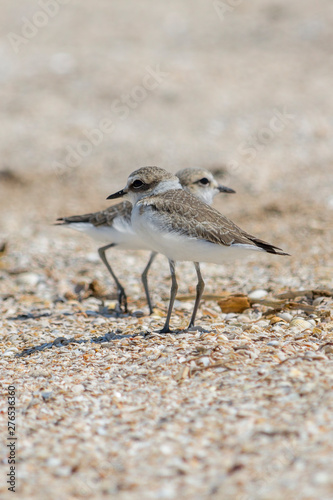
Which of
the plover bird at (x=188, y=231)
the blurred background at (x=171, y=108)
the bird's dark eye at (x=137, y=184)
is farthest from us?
the blurred background at (x=171, y=108)

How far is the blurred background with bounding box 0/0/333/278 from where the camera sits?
9562 mm

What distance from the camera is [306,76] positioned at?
13.2 metres

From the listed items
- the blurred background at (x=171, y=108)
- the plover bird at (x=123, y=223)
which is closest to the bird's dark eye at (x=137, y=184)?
the plover bird at (x=123, y=223)

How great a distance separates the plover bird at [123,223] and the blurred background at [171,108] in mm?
1907

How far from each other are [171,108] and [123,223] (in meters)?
7.07

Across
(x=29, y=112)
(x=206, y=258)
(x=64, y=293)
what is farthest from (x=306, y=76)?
(x=206, y=258)

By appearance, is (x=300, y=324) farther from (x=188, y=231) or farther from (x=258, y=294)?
(x=258, y=294)

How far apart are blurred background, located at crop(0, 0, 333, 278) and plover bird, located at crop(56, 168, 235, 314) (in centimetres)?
191

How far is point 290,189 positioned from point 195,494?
762 centimetres

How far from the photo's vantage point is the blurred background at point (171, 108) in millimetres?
9562

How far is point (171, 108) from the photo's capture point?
12234 millimetres

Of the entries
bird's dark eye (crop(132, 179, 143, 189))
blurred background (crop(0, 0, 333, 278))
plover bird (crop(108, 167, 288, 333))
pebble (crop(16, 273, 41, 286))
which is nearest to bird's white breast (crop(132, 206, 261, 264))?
plover bird (crop(108, 167, 288, 333))

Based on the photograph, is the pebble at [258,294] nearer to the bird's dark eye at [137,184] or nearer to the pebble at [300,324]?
the pebble at [300,324]

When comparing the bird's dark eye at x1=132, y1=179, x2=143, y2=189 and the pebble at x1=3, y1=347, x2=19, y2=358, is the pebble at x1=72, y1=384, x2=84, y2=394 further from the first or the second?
the bird's dark eye at x1=132, y1=179, x2=143, y2=189
